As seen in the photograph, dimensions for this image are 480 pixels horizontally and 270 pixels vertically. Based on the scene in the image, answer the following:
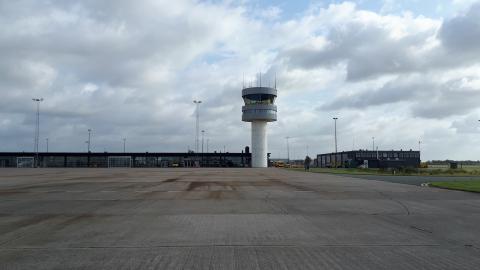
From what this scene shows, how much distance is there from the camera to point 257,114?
343 ft

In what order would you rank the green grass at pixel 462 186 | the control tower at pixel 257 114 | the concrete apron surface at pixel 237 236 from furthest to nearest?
the control tower at pixel 257 114, the green grass at pixel 462 186, the concrete apron surface at pixel 237 236

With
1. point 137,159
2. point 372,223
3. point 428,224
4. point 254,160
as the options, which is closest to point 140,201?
point 372,223

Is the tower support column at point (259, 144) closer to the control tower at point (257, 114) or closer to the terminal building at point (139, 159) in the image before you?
the control tower at point (257, 114)

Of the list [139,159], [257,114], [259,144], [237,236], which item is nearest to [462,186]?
[237,236]

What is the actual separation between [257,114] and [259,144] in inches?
275

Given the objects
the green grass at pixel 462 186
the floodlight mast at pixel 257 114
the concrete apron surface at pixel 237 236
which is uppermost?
the floodlight mast at pixel 257 114

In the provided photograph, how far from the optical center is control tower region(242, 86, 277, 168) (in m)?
105

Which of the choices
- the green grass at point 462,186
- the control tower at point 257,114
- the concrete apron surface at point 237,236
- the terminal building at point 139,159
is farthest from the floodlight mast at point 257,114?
the concrete apron surface at point 237,236

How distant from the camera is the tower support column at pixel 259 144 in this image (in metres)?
106

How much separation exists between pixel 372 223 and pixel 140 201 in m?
10.3

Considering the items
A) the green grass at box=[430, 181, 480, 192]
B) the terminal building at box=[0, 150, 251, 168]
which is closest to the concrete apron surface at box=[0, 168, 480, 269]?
the green grass at box=[430, 181, 480, 192]

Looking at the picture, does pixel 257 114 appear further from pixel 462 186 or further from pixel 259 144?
pixel 462 186

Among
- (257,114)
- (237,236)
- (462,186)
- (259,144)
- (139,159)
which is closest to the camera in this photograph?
(237,236)

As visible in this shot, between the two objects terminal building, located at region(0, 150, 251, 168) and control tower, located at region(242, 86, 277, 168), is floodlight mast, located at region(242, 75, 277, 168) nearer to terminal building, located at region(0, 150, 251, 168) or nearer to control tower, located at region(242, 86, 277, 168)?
control tower, located at region(242, 86, 277, 168)
